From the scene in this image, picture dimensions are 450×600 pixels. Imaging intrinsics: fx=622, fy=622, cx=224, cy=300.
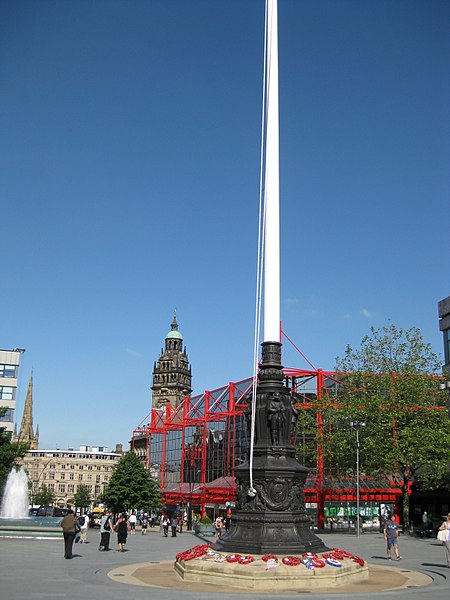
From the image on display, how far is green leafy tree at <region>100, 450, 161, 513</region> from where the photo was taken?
6053cm

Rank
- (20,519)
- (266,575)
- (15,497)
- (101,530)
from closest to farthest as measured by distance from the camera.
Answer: (266,575)
(101,530)
(20,519)
(15,497)

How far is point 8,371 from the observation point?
6550cm

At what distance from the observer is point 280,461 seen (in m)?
16.2

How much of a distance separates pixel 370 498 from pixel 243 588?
4140 cm

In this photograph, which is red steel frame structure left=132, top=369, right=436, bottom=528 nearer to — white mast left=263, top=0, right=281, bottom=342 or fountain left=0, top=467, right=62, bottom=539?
fountain left=0, top=467, right=62, bottom=539

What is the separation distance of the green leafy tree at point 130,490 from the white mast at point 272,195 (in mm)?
47231

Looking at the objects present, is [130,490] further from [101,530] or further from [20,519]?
[101,530]

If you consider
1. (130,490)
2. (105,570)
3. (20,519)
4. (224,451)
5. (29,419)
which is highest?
(29,419)

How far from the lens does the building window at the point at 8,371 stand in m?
65.1

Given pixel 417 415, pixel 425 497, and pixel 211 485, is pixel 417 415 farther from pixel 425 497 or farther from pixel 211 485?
pixel 211 485

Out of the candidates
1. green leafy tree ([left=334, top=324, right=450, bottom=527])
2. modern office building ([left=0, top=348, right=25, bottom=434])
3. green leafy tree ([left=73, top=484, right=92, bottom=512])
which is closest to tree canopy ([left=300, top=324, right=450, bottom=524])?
green leafy tree ([left=334, top=324, right=450, bottom=527])

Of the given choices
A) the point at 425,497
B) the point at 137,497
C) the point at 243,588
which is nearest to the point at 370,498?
the point at 425,497

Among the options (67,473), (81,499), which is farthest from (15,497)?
(67,473)

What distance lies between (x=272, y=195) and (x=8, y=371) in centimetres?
5379
